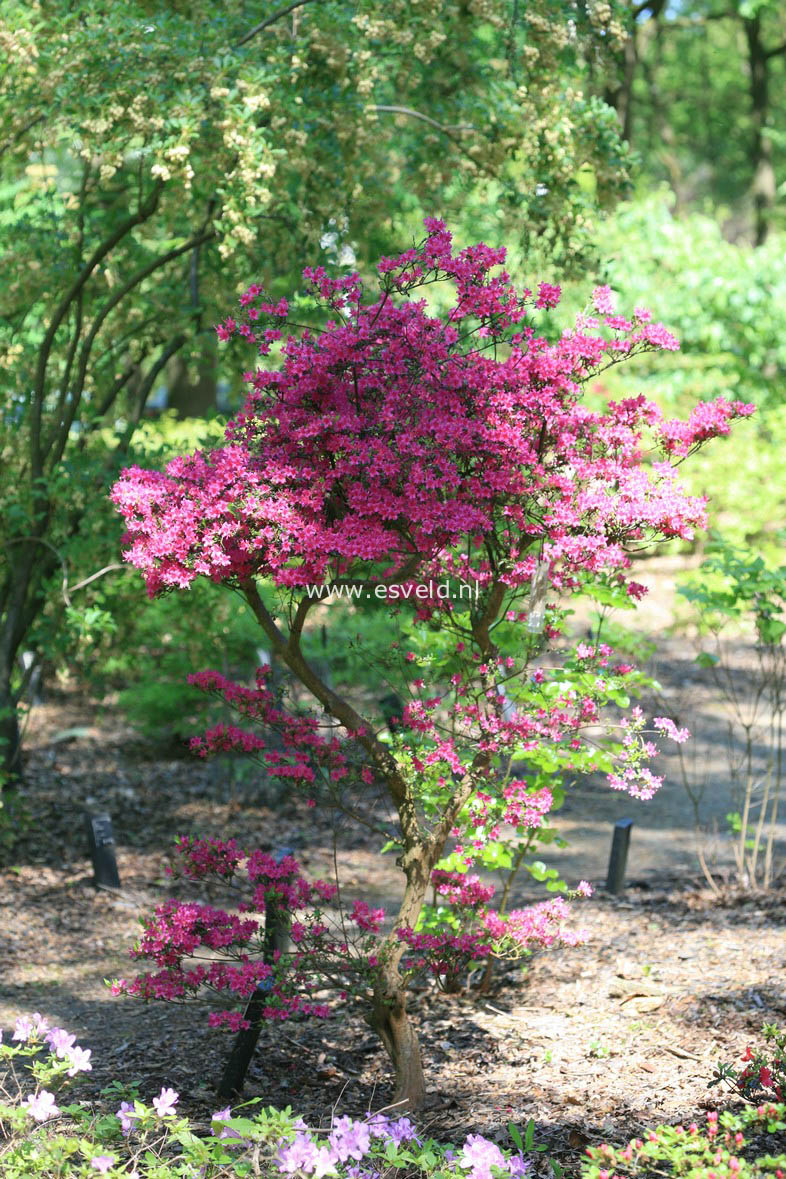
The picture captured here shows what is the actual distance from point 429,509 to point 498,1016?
2.14 meters

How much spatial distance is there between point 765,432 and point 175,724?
8.51m

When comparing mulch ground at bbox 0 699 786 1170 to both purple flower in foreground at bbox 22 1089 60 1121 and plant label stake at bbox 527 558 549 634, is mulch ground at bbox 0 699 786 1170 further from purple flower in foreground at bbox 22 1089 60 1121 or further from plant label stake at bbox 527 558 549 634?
plant label stake at bbox 527 558 549 634

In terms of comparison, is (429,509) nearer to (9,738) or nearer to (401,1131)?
(401,1131)

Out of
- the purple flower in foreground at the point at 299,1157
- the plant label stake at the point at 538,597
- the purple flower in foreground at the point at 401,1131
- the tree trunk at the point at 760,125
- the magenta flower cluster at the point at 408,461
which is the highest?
the tree trunk at the point at 760,125

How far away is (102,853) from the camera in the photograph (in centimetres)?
590

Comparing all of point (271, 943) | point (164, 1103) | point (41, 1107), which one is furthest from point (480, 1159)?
point (271, 943)

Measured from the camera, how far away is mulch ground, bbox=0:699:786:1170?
3.50m

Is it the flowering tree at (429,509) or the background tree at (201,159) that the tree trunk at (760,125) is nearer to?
the background tree at (201,159)

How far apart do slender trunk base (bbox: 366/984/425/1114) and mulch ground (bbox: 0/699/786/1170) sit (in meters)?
0.09

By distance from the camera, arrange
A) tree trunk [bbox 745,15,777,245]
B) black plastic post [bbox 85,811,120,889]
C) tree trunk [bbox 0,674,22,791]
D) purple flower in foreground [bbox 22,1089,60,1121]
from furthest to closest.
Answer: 1. tree trunk [bbox 745,15,777,245]
2. tree trunk [bbox 0,674,22,791]
3. black plastic post [bbox 85,811,120,889]
4. purple flower in foreground [bbox 22,1089,60,1121]

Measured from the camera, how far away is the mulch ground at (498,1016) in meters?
3.50

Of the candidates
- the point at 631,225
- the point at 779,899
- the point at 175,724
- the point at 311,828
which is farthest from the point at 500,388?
the point at 631,225

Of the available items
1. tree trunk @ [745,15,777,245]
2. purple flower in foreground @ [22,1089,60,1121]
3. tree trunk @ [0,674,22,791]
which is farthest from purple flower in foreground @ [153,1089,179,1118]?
tree trunk @ [745,15,777,245]

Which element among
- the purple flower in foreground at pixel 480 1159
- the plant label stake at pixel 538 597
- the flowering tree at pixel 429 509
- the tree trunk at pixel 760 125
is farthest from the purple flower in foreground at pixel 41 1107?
the tree trunk at pixel 760 125
